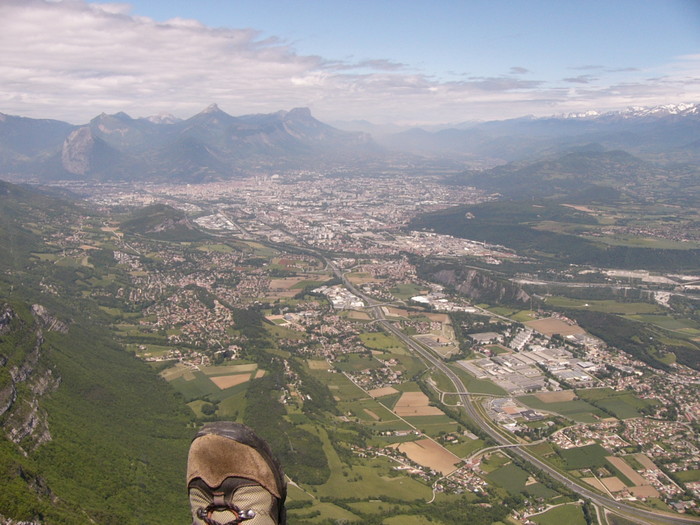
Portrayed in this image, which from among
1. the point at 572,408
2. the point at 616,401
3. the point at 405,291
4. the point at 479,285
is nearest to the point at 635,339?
the point at 616,401

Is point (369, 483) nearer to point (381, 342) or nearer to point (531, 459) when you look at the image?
point (531, 459)

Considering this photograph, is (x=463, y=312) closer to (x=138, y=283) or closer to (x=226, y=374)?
(x=226, y=374)

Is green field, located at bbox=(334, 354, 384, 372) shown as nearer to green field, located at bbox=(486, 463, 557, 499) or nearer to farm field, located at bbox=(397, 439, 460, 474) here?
farm field, located at bbox=(397, 439, 460, 474)

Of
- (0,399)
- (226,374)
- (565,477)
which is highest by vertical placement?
(0,399)

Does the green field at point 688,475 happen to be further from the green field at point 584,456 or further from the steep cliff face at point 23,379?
the steep cliff face at point 23,379

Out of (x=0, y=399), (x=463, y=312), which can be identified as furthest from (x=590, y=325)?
(x=0, y=399)

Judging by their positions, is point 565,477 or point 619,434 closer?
point 565,477
